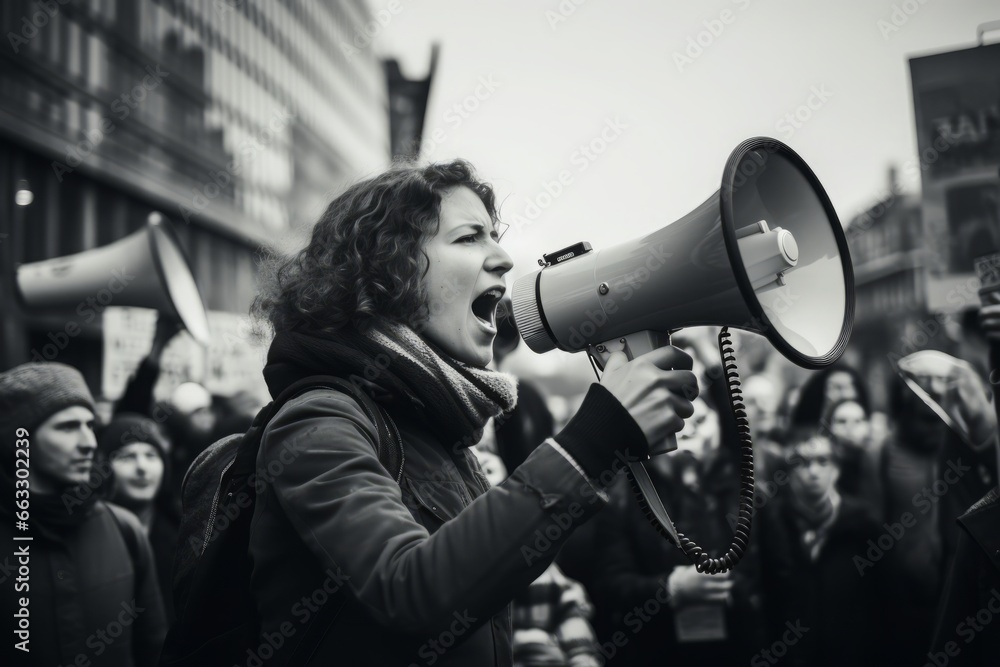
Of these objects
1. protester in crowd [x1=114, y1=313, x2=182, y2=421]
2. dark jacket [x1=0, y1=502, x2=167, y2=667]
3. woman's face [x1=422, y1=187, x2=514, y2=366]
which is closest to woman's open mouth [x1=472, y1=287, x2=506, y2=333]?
woman's face [x1=422, y1=187, x2=514, y2=366]

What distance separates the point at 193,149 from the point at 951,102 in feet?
18.3

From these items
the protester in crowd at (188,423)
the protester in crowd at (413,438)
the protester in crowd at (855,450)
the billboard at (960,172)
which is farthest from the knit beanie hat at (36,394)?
the billboard at (960,172)

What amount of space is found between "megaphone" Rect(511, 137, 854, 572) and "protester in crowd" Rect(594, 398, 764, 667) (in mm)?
2229

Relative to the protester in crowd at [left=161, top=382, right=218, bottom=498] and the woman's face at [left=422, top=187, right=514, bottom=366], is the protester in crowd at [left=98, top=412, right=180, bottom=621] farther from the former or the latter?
the woman's face at [left=422, top=187, right=514, bottom=366]

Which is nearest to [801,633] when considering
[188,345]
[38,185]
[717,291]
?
[717,291]

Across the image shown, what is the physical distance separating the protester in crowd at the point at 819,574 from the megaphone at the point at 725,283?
2.44m

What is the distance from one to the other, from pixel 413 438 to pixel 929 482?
121 inches

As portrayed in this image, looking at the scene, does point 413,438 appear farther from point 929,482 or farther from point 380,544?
point 929,482

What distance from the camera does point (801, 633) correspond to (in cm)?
339

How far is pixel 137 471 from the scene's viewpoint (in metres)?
A: 3.83

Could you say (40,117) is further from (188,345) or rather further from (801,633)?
(801,633)

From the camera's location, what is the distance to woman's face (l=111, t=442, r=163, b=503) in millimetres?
3789

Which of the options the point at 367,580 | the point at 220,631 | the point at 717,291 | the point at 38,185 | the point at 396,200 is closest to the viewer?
the point at 367,580

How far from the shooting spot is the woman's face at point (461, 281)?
1534 mm
